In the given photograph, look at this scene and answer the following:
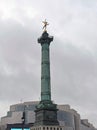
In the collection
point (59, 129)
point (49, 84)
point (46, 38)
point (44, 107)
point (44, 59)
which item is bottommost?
point (59, 129)

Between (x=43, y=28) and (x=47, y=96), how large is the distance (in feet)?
110

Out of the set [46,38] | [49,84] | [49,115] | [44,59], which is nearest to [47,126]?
[49,115]

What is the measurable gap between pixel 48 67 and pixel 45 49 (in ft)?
29.2

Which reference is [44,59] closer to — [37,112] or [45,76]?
[45,76]

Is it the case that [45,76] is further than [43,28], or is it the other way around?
[43,28]

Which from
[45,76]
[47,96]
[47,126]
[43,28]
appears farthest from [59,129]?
[43,28]

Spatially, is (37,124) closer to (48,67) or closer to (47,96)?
(47,96)

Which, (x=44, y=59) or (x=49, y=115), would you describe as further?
(x=44, y=59)

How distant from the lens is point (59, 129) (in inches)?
4970

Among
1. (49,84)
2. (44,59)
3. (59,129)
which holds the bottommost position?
(59,129)

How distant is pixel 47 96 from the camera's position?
130 meters

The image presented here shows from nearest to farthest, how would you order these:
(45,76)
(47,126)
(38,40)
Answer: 1. (47,126)
2. (45,76)
3. (38,40)

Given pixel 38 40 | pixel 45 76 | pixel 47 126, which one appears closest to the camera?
pixel 47 126

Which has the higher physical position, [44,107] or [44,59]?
[44,59]
